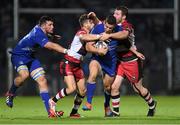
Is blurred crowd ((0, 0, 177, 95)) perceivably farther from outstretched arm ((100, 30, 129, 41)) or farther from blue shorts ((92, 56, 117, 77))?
outstretched arm ((100, 30, 129, 41))

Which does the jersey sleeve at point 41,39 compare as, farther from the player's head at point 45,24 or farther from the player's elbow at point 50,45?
the player's head at point 45,24

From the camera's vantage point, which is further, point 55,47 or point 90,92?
point 90,92

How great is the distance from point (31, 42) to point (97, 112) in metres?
2.87

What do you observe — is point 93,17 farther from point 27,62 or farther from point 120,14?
point 27,62

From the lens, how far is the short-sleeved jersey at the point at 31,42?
1623 cm

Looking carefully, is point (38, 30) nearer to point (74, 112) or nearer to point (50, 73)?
point (74, 112)

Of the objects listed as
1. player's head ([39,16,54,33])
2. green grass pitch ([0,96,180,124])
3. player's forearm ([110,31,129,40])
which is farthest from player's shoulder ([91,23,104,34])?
green grass pitch ([0,96,180,124])

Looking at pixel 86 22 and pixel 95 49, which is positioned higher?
pixel 86 22

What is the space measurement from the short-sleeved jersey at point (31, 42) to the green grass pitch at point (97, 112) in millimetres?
1277

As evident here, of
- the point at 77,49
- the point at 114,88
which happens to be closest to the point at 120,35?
the point at 77,49

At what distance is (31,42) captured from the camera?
16562mm

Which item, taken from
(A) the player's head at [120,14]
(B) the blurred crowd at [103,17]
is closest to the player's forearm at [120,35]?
(A) the player's head at [120,14]

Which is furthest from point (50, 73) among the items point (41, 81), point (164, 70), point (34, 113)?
point (41, 81)

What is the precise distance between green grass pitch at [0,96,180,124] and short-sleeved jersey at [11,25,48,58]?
1277 mm
